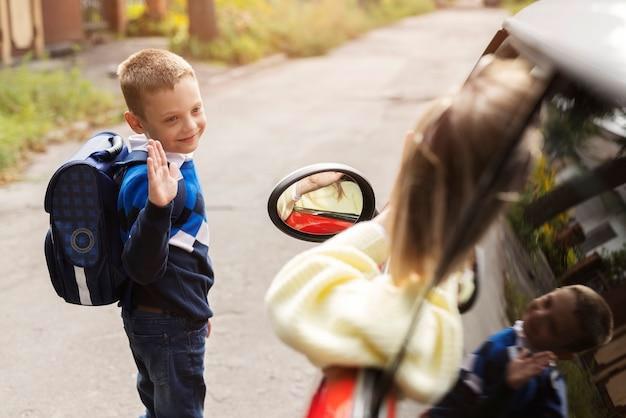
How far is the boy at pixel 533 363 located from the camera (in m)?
1.38

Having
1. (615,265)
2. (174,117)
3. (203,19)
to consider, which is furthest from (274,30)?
(615,265)

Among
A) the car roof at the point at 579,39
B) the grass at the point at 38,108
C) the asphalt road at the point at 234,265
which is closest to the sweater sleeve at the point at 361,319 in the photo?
the asphalt road at the point at 234,265

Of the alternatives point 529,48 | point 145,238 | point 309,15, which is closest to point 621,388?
point 529,48

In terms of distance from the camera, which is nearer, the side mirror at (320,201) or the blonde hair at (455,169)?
the blonde hair at (455,169)

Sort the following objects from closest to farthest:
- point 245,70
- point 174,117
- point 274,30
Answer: point 174,117 → point 245,70 → point 274,30

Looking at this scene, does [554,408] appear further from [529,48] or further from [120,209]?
[120,209]

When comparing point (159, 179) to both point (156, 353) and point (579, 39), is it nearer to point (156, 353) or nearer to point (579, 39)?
point (156, 353)

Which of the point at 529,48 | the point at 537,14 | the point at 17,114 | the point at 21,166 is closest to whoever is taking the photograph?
the point at 529,48

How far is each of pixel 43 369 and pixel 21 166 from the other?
401cm

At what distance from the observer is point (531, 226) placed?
4.97 feet

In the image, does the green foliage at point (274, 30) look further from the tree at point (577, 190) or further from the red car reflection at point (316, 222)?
the tree at point (577, 190)

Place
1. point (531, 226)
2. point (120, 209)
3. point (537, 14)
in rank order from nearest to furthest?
1. point (531, 226)
2. point (537, 14)
3. point (120, 209)

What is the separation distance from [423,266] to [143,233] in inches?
36.9

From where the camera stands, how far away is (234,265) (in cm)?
512
